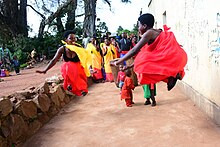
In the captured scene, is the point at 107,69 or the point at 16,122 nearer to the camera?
the point at 16,122

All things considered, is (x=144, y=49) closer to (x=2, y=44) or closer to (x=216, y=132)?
(x=216, y=132)

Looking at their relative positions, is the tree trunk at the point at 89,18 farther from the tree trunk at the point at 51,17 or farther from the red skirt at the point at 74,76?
the red skirt at the point at 74,76

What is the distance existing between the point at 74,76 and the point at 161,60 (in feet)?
6.73

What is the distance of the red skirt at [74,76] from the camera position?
5105mm

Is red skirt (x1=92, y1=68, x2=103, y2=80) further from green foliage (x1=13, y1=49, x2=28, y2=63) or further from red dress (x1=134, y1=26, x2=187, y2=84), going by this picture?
green foliage (x1=13, y1=49, x2=28, y2=63)

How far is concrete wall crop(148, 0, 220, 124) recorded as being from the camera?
4.50 metres

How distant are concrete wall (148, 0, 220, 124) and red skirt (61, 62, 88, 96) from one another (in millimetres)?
2227

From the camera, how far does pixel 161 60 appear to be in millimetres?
3566

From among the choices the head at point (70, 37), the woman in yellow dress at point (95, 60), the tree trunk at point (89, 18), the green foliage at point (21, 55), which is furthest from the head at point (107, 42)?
the green foliage at point (21, 55)

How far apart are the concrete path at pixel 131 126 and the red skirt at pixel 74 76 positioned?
68cm

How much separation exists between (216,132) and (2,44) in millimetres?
18798

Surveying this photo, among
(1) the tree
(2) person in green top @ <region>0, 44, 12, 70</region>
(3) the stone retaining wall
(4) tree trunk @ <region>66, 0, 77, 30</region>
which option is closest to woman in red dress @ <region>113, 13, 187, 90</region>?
(3) the stone retaining wall

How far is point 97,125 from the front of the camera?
5.06 m

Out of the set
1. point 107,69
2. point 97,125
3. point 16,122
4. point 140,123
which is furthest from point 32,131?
point 107,69
